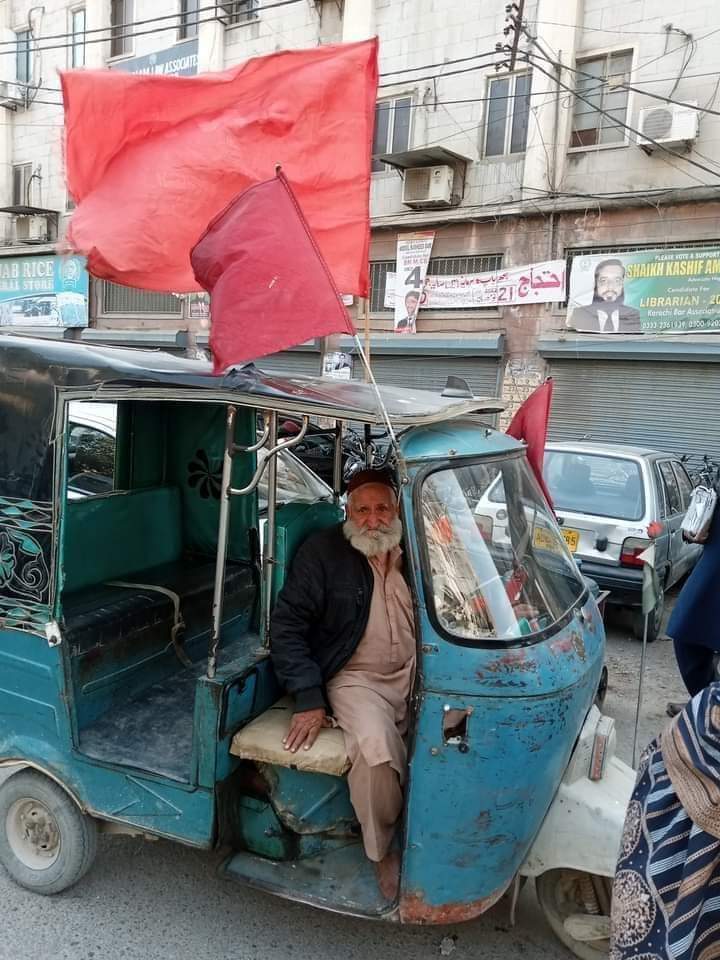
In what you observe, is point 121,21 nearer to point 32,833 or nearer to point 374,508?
point 374,508

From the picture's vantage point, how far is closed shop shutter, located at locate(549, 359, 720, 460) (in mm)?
12398

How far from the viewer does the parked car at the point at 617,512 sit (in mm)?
6391

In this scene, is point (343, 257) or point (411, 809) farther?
point (343, 257)

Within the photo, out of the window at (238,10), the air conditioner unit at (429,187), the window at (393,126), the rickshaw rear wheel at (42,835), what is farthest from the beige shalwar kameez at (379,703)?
the window at (238,10)

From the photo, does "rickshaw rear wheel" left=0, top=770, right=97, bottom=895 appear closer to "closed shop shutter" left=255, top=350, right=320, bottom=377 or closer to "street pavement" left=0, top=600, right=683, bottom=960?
"street pavement" left=0, top=600, right=683, bottom=960

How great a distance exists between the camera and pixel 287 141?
3121 millimetres

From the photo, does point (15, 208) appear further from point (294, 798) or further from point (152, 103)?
point (294, 798)

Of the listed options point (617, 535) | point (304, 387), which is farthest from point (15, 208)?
point (304, 387)

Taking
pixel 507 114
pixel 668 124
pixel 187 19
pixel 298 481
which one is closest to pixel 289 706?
pixel 298 481

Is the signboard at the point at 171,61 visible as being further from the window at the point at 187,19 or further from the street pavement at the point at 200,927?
the street pavement at the point at 200,927

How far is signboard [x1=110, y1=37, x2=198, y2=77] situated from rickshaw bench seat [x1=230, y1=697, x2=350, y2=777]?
57.1ft

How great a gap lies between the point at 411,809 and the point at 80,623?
5.01 feet

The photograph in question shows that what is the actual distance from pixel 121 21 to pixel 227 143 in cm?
1879

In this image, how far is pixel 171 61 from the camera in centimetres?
1742
